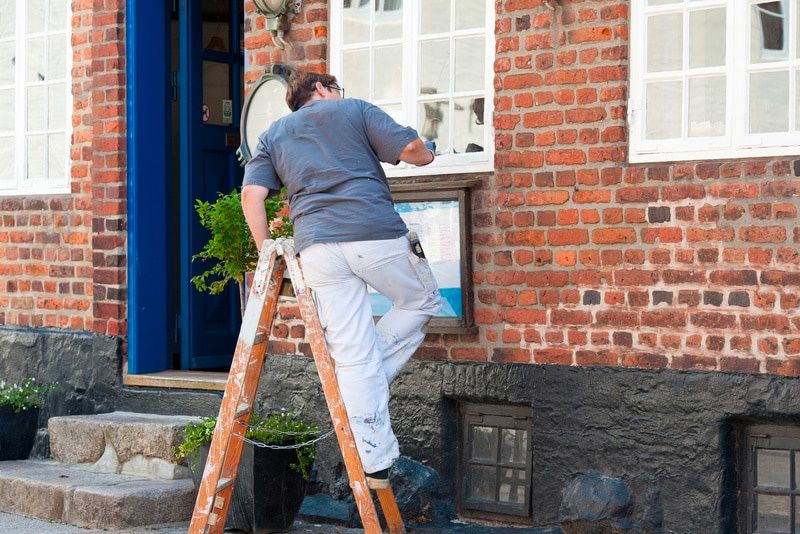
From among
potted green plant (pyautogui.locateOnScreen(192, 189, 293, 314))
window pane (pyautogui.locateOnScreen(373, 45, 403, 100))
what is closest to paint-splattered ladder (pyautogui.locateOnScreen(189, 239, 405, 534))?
potted green plant (pyautogui.locateOnScreen(192, 189, 293, 314))

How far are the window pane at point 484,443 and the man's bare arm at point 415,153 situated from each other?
175cm

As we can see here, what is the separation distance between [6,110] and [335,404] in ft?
15.2

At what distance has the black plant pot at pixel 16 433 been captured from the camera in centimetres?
821

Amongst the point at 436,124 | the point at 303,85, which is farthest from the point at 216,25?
the point at 303,85

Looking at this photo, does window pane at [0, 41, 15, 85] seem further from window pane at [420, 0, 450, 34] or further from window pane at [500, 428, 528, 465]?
window pane at [500, 428, 528, 465]

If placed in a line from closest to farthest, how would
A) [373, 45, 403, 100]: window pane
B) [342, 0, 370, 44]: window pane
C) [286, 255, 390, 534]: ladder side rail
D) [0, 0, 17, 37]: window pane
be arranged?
[286, 255, 390, 534]: ladder side rail < [373, 45, 403, 100]: window pane < [342, 0, 370, 44]: window pane < [0, 0, 17, 37]: window pane

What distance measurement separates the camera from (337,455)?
7312mm

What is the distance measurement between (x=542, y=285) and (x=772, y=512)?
149 cm

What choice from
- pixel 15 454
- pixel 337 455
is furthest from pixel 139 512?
pixel 15 454

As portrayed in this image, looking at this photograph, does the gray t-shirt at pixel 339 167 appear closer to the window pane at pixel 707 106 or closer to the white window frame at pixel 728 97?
the white window frame at pixel 728 97

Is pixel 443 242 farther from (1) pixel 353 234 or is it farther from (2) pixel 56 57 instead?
(2) pixel 56 57

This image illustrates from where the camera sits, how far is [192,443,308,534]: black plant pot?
6.48 metres

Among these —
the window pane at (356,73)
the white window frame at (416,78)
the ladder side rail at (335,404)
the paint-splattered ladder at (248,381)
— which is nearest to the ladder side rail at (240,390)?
the paint-splattered ladder at (248,381)

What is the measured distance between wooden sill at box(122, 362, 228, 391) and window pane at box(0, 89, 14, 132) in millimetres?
1987
